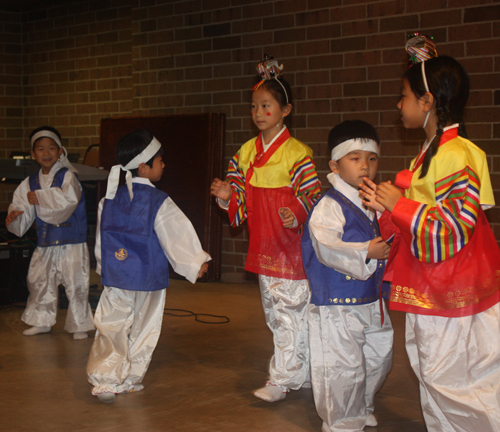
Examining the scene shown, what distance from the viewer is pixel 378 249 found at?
189 centimetres

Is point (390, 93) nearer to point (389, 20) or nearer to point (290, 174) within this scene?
point (389, 20)

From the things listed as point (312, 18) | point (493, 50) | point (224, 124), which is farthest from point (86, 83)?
point (493, 50)

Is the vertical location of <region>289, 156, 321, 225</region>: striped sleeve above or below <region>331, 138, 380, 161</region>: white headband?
below

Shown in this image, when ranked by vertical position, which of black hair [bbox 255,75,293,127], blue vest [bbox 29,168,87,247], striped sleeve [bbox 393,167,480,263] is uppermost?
black hair [bbox 255,75,293,127]

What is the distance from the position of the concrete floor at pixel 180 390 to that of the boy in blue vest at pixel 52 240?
5.9 inches

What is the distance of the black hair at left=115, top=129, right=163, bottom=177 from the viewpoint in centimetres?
259

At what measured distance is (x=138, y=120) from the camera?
578 cm

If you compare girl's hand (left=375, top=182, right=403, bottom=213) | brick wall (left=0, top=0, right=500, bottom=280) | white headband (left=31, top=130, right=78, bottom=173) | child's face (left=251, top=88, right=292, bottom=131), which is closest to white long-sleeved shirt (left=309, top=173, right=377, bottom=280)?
girl's hand (left=375, top=182, right=403, bottom=213)

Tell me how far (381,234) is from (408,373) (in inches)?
43.4

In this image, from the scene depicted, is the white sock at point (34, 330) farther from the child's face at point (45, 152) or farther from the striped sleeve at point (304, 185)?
the striped sleeve at point (304, 185)

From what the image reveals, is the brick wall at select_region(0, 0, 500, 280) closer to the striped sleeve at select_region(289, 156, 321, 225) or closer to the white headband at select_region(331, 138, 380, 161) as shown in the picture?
the striped sleeve at select_region(289, 156, 321, 225)

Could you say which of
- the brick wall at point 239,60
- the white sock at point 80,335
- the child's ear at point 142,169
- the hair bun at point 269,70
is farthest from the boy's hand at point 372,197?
the brick wall at point 239,60

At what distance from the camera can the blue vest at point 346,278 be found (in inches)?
79.5

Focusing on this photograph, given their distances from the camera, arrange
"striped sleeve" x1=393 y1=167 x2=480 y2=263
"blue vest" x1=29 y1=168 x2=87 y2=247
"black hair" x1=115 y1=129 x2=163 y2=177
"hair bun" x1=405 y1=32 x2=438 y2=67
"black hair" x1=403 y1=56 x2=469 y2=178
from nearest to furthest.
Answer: "striped sleeve" x1=393 y1=167 x2=480 y2=263
"black hair" x1=403 y1=56 x2=469 y2=178
"hair bun" x1=405 y1=32 x2=438 y2=67
"black hair" x1=115 y1=129 x2=163 y2=177
"blue vest" x1=29 y1=168 x2=87 y2=247
